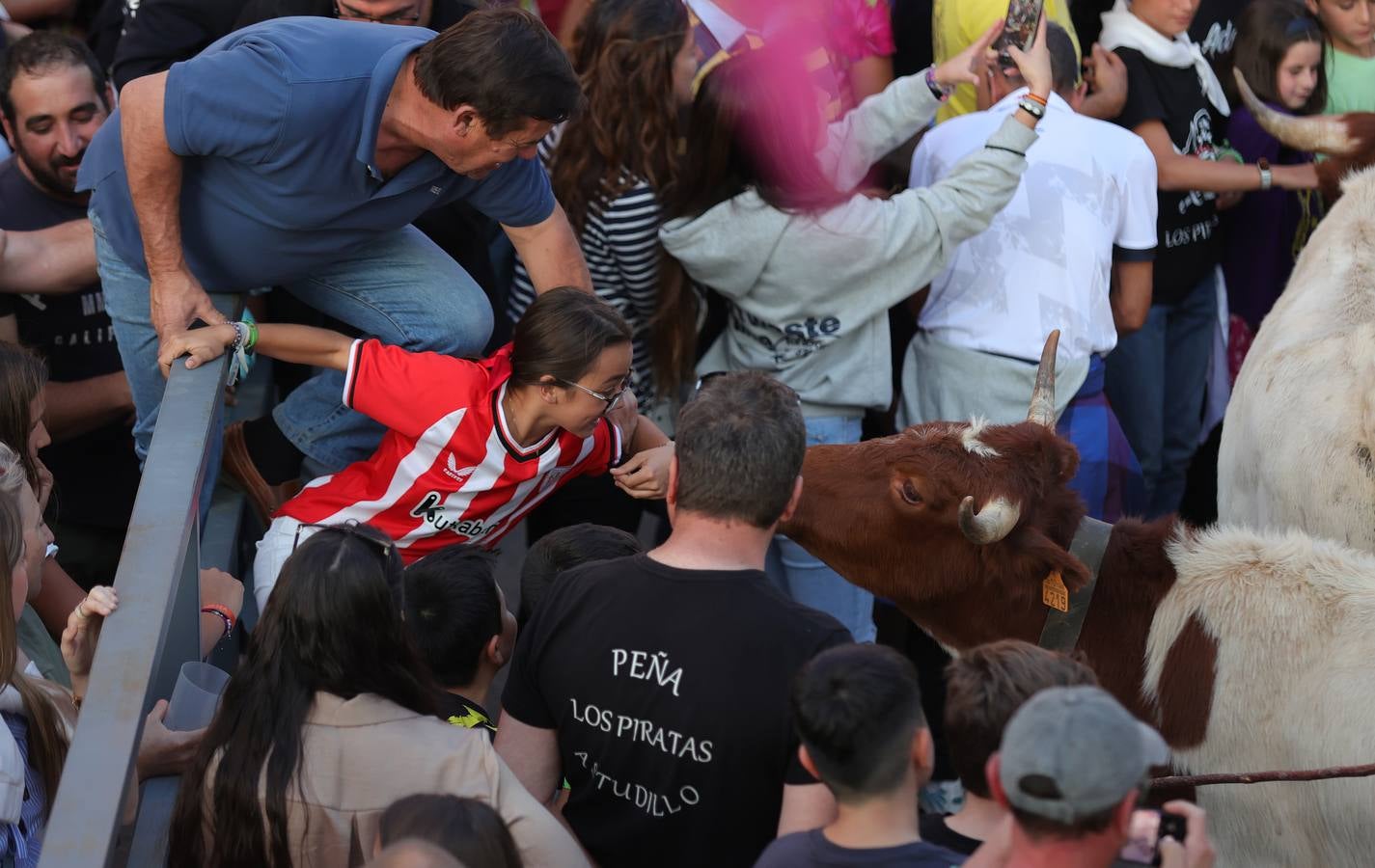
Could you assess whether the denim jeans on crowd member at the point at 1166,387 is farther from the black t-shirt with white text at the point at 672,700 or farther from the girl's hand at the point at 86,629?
the girl's hand at the point at 86,629

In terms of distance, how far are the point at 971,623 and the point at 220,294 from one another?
223 cm

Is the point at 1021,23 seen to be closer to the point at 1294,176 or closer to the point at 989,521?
the point at 1294,176

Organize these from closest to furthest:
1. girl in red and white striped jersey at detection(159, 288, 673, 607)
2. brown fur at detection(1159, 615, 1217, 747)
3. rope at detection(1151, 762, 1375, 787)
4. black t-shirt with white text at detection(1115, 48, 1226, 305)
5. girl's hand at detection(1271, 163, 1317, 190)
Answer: rope at detection(1151, 762, 1375, 787) → brown fur at detection(1159, 615, 1217, 747) → girl in red and white striped jersey at detection(159, 288, 673, 607) → black t-shirt with white text at detection(1115, 48, 1226, 305) → girl's hand at detection(1271, 163, 1317, 190)

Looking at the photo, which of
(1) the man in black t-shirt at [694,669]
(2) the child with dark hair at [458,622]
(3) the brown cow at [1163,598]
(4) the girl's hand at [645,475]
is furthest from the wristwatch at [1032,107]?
(2) the child with dark hair at [458,622]

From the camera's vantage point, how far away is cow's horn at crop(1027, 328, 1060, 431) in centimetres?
398

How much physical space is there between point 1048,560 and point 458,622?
1.42 metres

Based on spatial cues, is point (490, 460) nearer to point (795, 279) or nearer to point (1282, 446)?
point (795, 279)

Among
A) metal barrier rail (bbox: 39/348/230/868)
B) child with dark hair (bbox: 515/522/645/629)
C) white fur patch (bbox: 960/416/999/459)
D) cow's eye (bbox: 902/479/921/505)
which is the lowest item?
child with dark hair (bbox: 515/522/645/629)

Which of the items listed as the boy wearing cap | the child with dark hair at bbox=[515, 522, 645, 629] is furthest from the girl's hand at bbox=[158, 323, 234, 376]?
the boy wearing cap

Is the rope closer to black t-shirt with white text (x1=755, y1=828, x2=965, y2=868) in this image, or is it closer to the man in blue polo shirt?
→ black t-shirt with white text (x1=755, y1=828, x2=965, y2=868)

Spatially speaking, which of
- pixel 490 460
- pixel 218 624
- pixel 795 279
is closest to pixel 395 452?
pixel 490 460

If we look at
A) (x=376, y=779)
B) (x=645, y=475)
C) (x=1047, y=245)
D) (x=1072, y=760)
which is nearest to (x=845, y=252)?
(x=1047, y=245)

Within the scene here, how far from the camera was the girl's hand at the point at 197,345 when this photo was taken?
3549mm

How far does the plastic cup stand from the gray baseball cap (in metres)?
1.68
